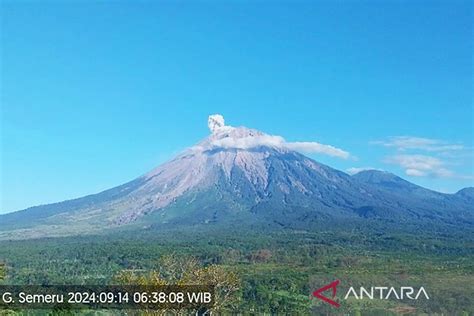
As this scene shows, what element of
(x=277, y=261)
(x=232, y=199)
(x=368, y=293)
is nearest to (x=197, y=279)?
(x=368, y=293)

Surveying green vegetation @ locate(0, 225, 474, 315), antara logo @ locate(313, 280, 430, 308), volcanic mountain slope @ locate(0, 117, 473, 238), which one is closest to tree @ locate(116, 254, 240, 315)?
green vegetation @ locate(0, 225, 474, 315)

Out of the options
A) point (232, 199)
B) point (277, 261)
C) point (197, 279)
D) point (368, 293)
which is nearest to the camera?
point (368, 293)

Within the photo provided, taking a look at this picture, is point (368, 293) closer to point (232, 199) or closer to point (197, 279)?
point (197, 279)

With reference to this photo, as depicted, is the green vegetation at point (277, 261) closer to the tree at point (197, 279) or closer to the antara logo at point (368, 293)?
the tree at point (197, 279)

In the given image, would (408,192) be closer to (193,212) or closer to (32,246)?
(193,212)

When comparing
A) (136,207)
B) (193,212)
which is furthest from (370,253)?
(136,207)
